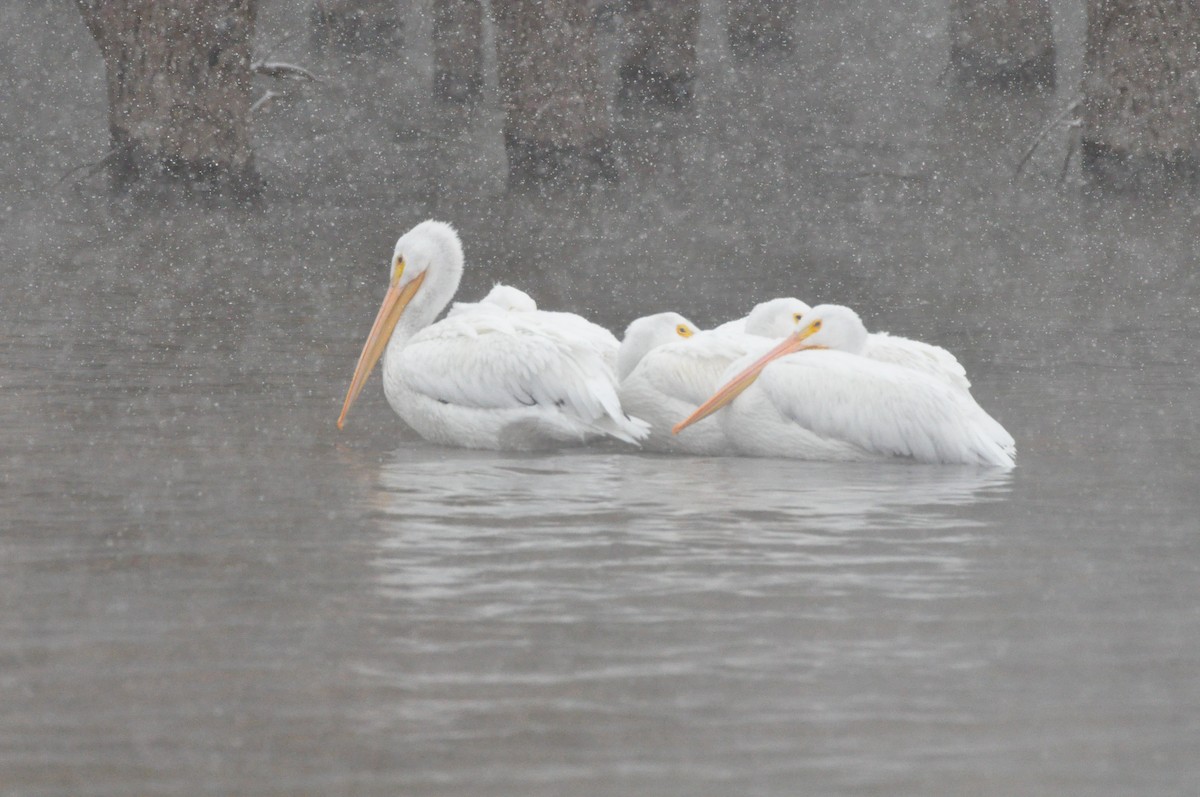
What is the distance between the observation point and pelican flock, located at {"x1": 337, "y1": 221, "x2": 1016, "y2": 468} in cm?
891

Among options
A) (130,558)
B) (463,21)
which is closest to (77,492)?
(130,558)

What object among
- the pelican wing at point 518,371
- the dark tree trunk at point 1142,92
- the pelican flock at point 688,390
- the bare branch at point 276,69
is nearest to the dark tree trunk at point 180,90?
the bare branch at point 276,69

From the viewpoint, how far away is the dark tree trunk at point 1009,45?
28.4 meters

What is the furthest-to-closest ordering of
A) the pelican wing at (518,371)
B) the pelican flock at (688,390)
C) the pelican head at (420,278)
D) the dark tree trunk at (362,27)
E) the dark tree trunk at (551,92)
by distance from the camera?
the dark tree trunk at (362,27)
the dark tree trunk at (551,92)
the pelican head at (420,278)
the pelican wing at (518,371)
the pelican flock at (688,390)

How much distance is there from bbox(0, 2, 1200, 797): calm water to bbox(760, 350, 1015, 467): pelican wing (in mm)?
243

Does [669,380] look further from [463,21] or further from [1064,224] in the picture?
[463,21]

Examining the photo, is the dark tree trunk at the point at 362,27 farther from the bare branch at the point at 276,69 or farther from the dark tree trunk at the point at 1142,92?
the dark tree trunk at the point at 1142,92

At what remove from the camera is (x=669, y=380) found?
31.3 ft

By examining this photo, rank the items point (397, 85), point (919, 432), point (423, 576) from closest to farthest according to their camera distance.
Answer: point (423, 576)
point (919, 432)
point (397, 85)

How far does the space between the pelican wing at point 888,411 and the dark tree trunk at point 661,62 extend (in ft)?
58.4

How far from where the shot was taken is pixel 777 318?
10242 millimetres

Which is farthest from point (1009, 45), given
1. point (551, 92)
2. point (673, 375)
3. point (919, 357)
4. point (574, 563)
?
point (574, 563)

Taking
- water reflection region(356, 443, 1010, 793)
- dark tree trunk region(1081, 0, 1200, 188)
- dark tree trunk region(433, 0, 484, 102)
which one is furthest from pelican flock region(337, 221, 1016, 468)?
dark tree trunk region(433, 0, 484, 102)

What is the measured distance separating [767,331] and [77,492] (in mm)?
3569
